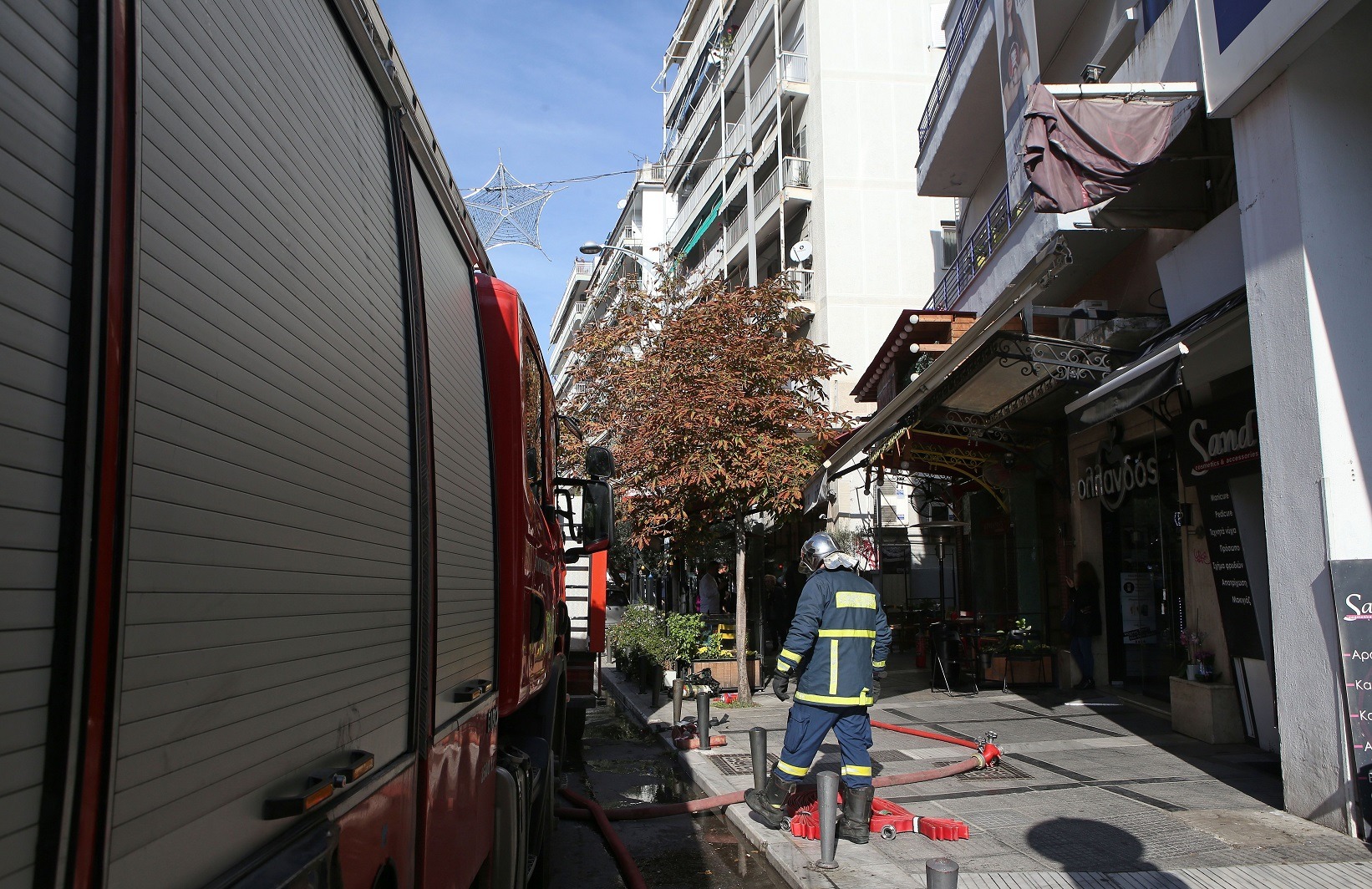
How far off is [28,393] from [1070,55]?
1417 cm

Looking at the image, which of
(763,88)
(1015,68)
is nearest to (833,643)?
(1015,68)

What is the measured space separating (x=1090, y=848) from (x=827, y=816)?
1.64 metres

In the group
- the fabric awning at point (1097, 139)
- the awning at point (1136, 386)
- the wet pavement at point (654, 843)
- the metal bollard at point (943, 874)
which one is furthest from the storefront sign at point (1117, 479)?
the metal bollard at point (943, 874)

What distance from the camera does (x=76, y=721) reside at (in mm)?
1218

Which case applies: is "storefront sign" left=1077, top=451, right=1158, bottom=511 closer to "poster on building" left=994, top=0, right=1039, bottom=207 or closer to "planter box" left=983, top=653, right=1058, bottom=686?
"planter box" left=983, top=653, right=1058, bottom=686

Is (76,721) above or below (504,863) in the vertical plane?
above

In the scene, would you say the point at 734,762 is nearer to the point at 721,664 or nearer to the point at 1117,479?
the point at 721,664

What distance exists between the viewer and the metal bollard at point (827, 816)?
5.59 m

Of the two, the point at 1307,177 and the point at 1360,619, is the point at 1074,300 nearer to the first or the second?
the point at 1307,177

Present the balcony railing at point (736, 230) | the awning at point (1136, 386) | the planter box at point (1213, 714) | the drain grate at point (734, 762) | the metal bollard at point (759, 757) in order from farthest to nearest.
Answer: the balcony railing at point (736, 230)
the planter box at point (1213, 714)
the drain grate at point (734, 762)
the awning at point (1136, 386)
the metal bollard at point (759, 757)

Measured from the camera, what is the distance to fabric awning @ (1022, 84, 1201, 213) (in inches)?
324

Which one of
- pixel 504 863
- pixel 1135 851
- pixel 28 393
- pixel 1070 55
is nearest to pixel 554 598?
pixel 504 863

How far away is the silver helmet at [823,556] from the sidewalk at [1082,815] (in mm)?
1694

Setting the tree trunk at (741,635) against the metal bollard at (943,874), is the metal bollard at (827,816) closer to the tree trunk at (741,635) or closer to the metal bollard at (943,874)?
the metal bollard at (943,874)
